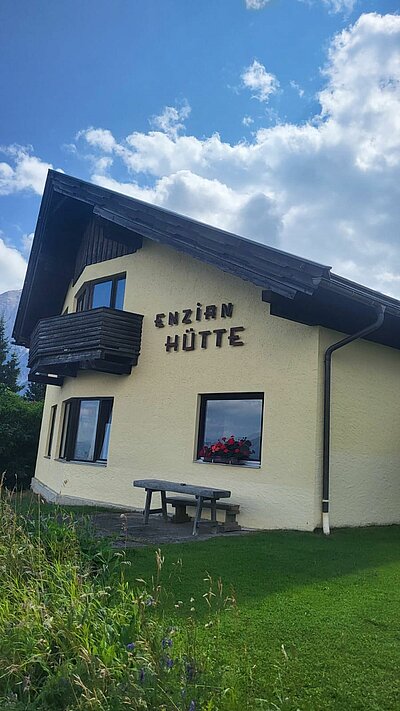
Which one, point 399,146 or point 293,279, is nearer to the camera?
point 293,279

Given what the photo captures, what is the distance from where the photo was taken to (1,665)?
267cm

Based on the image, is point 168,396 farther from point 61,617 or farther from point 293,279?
point 61,617

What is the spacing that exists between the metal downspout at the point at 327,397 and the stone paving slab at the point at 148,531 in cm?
118

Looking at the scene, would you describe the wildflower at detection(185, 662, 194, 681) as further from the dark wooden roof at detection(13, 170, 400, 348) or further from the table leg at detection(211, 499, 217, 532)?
the table leg at detection(211, 499, 217, 532)

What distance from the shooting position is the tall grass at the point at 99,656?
7.76 ft

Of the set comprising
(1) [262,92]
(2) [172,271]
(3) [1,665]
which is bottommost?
(3) [1,665]

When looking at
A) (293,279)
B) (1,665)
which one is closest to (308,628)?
(1,665)

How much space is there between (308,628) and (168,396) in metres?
6.61

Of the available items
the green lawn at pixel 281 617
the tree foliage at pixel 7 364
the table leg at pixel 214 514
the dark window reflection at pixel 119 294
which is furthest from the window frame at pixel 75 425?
the tree foliage at pixel 7 364

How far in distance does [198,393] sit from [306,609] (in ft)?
18.4

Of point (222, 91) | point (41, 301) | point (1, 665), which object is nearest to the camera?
point (1, 665)

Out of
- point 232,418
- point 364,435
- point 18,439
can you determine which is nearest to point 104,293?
point 232,418

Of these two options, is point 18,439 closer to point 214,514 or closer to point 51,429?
point 51,429

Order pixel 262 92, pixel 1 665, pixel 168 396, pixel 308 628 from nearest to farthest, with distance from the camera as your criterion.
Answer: pixel 1 665 < pixel 308 628 < pixel 262 92 < pixel 168 396
